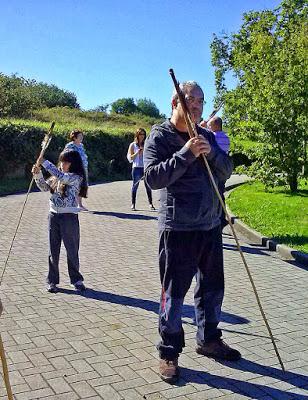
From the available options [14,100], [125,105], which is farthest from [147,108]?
[14,100]

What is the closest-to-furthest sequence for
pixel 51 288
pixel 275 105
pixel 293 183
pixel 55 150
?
pixel 51 288 → pixel 275 105 → pixel 293 183 → pixel 55 150

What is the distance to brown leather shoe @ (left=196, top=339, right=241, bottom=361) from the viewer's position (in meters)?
4.57

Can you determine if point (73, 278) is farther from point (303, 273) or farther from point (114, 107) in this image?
point (114, 107)

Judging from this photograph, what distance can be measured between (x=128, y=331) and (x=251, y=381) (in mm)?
1406

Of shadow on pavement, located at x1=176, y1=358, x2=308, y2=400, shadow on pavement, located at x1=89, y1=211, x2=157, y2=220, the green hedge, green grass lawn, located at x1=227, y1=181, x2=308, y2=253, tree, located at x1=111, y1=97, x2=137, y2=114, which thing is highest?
tree, located at x1=111, y1=97, x2=137, y2=114

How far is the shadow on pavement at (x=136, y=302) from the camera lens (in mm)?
5600

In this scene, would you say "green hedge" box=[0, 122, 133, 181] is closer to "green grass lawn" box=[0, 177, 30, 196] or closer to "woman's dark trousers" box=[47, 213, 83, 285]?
"green grass lawn" box=[0, 177, 30, 196]

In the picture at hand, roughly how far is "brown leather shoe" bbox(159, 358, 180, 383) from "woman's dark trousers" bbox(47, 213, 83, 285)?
2395mm

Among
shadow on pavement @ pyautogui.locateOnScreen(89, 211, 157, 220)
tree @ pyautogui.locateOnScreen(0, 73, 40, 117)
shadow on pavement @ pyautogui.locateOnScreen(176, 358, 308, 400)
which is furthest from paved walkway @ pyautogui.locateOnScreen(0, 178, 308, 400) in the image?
tree @ pyautogui.locateOnScreen(0, 73, 40, 117)

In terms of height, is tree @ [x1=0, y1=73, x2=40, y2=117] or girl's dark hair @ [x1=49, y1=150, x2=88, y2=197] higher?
tree @ [x1=0, y1=73, x2=40, y2=117]

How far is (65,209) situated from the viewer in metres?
6.30

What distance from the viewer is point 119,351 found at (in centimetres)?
472

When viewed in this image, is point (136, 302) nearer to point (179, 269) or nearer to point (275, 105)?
point (179, 269)

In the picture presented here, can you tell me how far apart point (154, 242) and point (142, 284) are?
2634 mm
